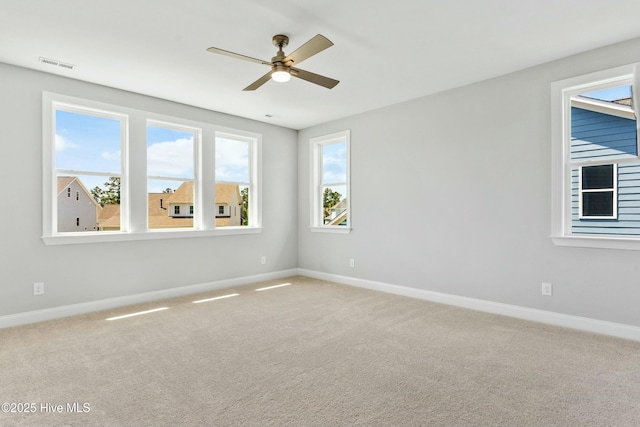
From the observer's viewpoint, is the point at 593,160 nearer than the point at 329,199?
Yes

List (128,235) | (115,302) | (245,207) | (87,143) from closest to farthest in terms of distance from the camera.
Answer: (87,143) < (115,302) < (128,235) < (245,207)

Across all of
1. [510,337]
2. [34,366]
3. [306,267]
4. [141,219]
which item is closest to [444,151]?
[510,337]

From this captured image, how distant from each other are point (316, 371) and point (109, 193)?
337 cm

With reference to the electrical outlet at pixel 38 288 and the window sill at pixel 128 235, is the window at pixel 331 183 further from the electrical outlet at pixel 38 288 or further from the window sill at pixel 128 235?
the electrical outlet at pixel 38 288

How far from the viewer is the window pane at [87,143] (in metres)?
3.89

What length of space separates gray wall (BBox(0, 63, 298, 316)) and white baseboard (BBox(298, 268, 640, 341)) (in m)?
2.20

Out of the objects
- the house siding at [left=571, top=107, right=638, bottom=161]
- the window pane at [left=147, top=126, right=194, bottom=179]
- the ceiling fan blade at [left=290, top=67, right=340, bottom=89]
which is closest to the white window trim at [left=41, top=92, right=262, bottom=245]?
the window pane at [left=147, top=126, right=194, bottom=179]

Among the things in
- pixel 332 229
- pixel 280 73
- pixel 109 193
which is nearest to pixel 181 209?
pixel 109 193

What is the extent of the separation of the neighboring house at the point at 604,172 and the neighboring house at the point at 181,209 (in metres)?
4.40

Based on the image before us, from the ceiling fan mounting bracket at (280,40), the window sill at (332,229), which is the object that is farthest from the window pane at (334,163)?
the ceiling fan mounting bracket at (280,40)

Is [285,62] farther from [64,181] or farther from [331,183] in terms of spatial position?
[331,183]

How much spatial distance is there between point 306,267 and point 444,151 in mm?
3091

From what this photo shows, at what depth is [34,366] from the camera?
257 centimetres

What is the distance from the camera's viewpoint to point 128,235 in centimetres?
427
